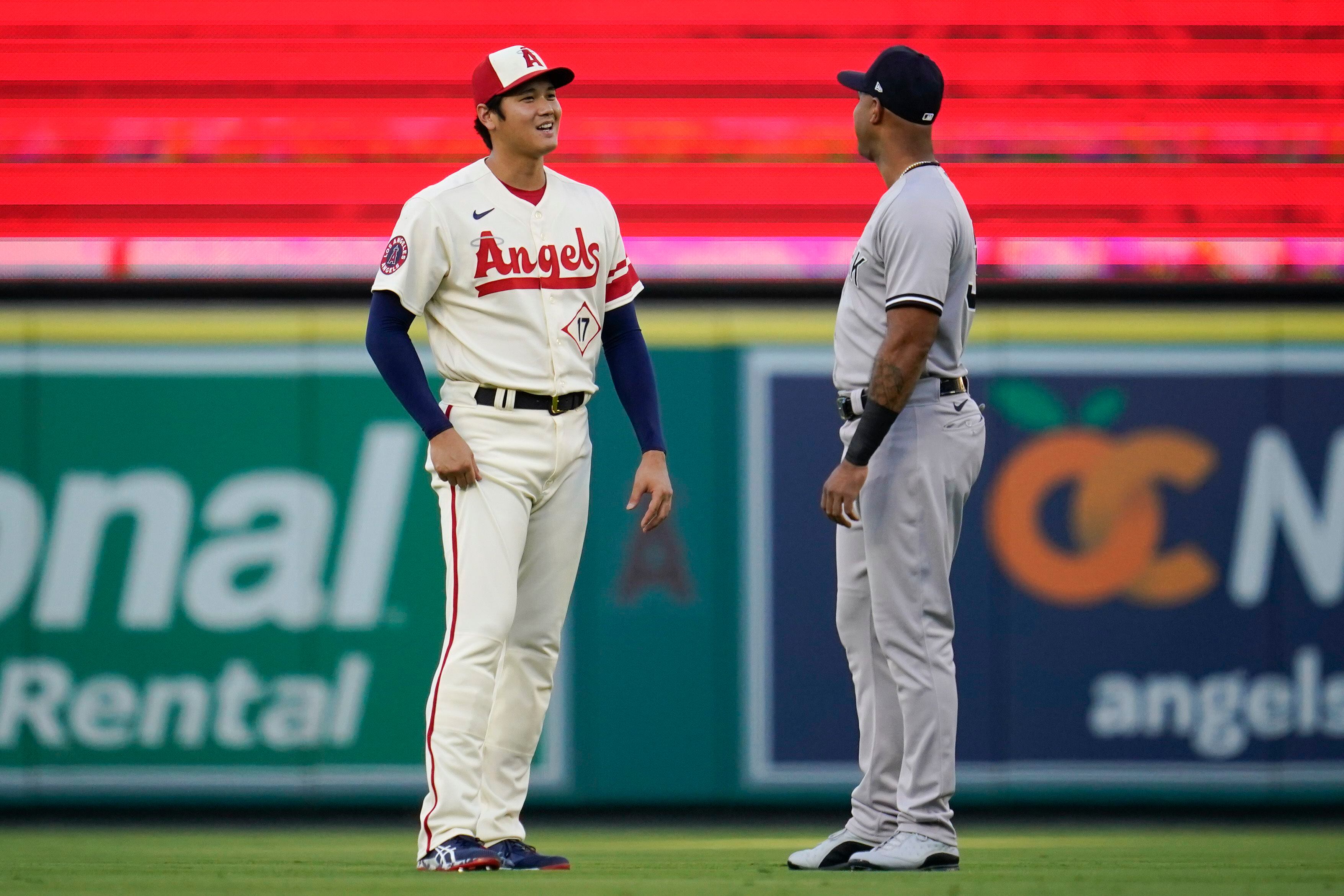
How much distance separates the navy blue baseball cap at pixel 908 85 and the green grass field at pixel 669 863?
1.42 m

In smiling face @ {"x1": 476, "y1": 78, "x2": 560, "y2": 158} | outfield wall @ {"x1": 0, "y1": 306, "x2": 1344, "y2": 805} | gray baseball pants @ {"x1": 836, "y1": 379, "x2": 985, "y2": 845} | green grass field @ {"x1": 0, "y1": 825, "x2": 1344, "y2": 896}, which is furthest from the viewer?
outfield wall @ {"x1": 0, "y1": 306, "x2": 1344, "y2": 805}

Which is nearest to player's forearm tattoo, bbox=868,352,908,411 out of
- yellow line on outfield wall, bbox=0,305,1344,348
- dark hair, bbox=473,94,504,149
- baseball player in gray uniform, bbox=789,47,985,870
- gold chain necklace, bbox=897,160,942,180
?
baseball player in gray uniform, bbox=789,47,985,870

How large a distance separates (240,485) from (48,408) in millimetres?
594

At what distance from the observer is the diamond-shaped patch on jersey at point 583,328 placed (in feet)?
9.99

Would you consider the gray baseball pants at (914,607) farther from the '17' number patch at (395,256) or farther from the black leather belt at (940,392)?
the '17' number patch at (395,256)

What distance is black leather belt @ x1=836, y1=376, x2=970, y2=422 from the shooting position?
3.01 m

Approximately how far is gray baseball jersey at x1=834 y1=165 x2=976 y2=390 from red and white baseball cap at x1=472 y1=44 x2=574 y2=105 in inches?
26.1

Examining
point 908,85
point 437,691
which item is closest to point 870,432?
point 908,85

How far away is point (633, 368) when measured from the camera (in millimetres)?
3211

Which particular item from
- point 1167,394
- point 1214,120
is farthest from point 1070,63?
point 1167,394

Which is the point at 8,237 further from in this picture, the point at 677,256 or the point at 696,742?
the point at 696,742

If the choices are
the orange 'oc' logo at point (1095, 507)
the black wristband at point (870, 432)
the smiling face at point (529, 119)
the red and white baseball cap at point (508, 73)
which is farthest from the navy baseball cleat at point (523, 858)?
the orange 'oc' logo at point (1095, 507)

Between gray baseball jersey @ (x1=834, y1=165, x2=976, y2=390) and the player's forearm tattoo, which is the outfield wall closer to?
gray baseball jersey @ (x1=834, y1=165, x2=976, y2=390)

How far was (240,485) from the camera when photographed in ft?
15.2
